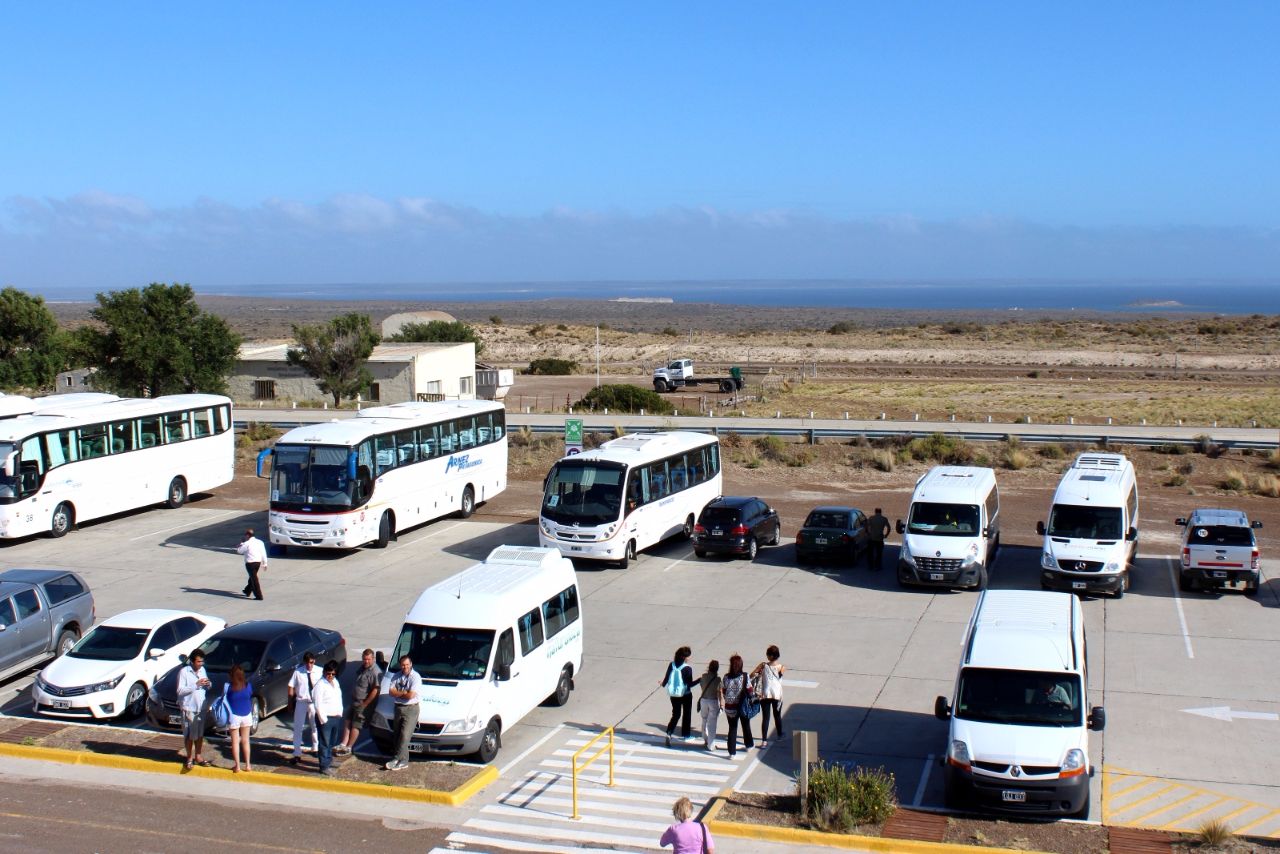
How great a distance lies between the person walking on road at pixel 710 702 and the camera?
15883mm

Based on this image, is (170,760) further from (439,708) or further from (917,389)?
(917,389)

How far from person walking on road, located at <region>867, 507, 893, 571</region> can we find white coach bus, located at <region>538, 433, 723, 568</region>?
178 inches

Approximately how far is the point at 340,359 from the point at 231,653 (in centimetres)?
4419

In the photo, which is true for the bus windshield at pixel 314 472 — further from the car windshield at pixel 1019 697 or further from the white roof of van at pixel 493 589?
the car windshield at pixel 1019 697

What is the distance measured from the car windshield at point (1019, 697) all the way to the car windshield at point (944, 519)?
1079 cm

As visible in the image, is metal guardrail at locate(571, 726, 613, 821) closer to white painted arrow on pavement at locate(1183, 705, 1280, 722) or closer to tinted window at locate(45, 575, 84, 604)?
white painted arrow on pavement at locate(1183, 705, 1280, 722)

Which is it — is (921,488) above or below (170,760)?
above

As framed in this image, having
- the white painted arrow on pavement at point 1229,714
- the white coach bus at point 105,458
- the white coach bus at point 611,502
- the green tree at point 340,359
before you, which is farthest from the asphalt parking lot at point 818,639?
the green tree at point 340,359

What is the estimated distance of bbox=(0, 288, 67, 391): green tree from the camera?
67938 mm

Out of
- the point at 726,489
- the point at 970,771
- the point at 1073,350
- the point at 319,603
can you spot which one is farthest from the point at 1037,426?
the point at 1073,350

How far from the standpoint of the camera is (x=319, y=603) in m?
24.3

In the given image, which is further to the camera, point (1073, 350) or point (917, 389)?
point (1073, 350)

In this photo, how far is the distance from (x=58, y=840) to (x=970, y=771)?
32.3 ft

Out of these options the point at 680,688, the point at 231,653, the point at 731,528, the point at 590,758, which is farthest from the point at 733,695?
the point at 731,528
